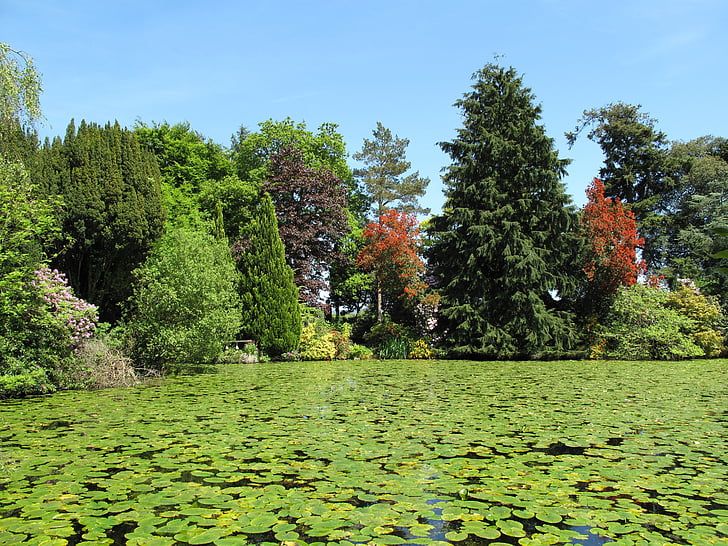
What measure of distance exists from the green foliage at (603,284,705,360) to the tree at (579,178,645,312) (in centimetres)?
57

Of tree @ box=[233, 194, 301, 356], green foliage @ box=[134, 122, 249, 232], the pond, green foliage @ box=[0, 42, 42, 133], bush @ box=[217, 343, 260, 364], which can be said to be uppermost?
green foliage @ box=[134, 122, 249, 232]

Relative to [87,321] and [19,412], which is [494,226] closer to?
[87,321]

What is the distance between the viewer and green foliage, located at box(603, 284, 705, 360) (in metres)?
18.1

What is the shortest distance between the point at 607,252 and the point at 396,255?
7.80 metres

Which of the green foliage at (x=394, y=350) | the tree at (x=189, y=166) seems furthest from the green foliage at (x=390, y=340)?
the tree at (x=189, y=166)

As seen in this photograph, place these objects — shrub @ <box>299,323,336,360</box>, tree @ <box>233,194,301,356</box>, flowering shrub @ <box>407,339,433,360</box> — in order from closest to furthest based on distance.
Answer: tree @ <box>233,194,301,356</box> → shrub @ <box>299,323,336,360</box> → flowering shrub @ <box>407,339,433,360</box>

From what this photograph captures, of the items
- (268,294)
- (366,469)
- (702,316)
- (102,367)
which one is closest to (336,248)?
(268,294)

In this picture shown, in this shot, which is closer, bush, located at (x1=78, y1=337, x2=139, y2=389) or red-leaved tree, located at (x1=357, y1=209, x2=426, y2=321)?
bush, located at (x1=78, y1=337, x2=139, y2=389)

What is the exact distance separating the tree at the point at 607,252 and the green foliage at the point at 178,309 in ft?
43.9

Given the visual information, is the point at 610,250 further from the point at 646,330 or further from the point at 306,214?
the point at 306,214

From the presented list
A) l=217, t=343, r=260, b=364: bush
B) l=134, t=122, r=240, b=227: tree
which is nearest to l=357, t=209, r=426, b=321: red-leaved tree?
l=217, t=343, r=260, b=364: bush

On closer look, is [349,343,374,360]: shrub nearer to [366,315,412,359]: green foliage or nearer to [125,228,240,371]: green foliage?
[366,315,412,359]: green foliage

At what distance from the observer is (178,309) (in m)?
12.2

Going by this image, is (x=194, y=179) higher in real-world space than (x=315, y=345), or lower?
higher
